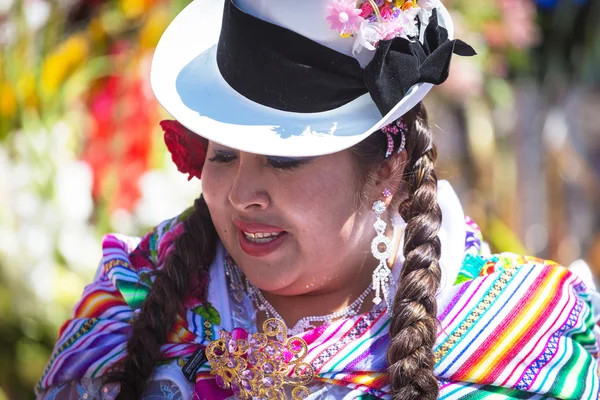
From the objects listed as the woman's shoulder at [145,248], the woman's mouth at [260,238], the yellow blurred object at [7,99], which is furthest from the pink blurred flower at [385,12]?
the yellow blurred object at [7,99]

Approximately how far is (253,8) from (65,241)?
2.05 metres

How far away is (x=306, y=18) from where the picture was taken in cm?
176

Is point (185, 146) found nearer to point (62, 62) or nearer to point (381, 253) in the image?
point (381, 253)

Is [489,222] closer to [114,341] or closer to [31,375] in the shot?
[31,375]

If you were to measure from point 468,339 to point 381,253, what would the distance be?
274 millimetres

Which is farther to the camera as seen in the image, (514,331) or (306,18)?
(514,331)

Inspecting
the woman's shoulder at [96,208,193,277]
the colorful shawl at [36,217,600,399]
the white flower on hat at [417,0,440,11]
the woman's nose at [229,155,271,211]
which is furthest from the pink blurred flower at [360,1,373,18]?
the woman's shoulder at [96,208,193,277]

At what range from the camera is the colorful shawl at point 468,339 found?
1.85 m

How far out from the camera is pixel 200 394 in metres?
1.94

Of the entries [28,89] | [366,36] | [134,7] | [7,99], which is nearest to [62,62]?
[28,89]

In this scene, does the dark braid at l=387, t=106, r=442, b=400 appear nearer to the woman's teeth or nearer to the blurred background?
the woman's teeth

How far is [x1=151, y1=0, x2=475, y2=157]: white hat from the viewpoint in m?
1.74

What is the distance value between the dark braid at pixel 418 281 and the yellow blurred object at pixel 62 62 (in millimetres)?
2412

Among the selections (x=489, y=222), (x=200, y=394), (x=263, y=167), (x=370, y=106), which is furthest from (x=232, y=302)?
(x=489, y=222)
